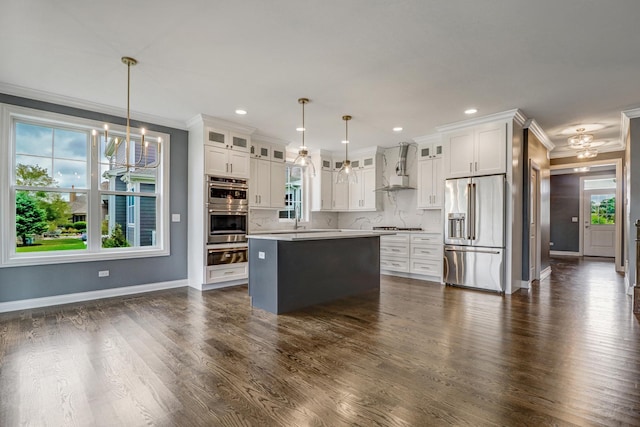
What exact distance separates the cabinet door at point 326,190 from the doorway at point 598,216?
809cm

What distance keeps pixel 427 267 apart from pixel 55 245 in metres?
5.91

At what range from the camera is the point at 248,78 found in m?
3.76

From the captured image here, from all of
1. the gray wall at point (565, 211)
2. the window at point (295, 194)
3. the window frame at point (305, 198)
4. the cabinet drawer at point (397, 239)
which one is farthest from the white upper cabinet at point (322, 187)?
the gray wall at point (565, 211)

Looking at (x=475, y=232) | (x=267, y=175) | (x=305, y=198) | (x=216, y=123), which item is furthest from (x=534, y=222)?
(x=216, y=123)

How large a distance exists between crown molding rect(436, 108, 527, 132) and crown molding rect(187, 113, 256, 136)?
133 inches

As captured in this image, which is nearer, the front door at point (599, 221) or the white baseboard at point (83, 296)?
the white baseboard at point (83, 296)

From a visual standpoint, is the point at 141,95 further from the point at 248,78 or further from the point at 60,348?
the point at 60,348

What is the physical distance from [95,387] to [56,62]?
3.24 m

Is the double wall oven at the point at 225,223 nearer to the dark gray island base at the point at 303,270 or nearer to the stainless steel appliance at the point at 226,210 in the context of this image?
the stainless steel appliance at the point at 226,210

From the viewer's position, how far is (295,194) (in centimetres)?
783

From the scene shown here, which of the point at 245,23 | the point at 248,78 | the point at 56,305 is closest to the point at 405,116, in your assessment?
the point at 248,78

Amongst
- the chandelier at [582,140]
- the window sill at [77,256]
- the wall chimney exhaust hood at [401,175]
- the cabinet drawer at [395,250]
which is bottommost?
the cabinet drawer at [395,250]

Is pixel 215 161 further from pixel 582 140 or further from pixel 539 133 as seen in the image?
pixel 582 140

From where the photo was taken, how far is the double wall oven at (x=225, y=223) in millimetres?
5309
